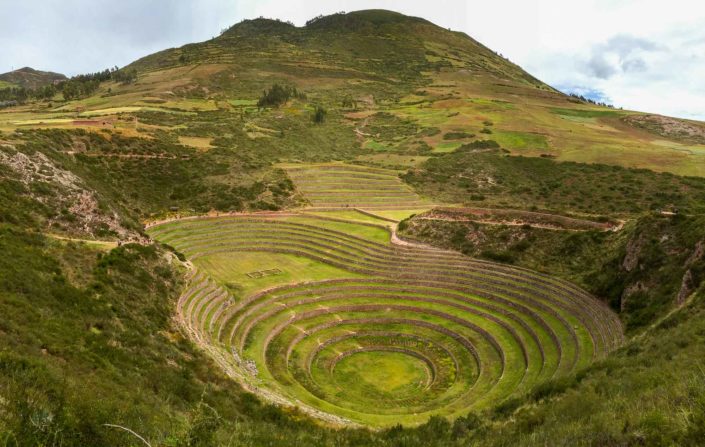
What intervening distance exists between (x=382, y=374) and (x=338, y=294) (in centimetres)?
756

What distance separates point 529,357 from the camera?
70.9 feet

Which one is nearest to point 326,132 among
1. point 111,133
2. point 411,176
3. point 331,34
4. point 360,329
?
point 411,176

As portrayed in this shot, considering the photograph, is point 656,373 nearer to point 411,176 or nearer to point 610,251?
point 610,251

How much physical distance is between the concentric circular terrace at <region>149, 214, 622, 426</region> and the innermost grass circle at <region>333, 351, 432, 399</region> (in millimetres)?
81

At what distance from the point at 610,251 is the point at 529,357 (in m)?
10.7

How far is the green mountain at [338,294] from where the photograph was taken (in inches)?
409

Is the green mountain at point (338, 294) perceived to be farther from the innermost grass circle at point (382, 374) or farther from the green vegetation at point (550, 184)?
the green vegetation at point (550, 184)

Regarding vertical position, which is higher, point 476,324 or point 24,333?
point 24,333

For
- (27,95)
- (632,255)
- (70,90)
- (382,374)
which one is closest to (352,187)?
(382,374)

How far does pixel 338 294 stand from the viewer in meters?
28.7

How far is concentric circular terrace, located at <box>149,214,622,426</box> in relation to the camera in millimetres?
19875

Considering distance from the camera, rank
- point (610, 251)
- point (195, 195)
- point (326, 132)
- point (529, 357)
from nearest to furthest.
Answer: point (529, 357) → point (610, 251) → point (195, 195) → point (326, 132)

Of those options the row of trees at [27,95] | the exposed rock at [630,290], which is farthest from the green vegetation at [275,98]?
the exposed rock at [630,290]

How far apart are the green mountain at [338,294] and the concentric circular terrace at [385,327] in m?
0.15
